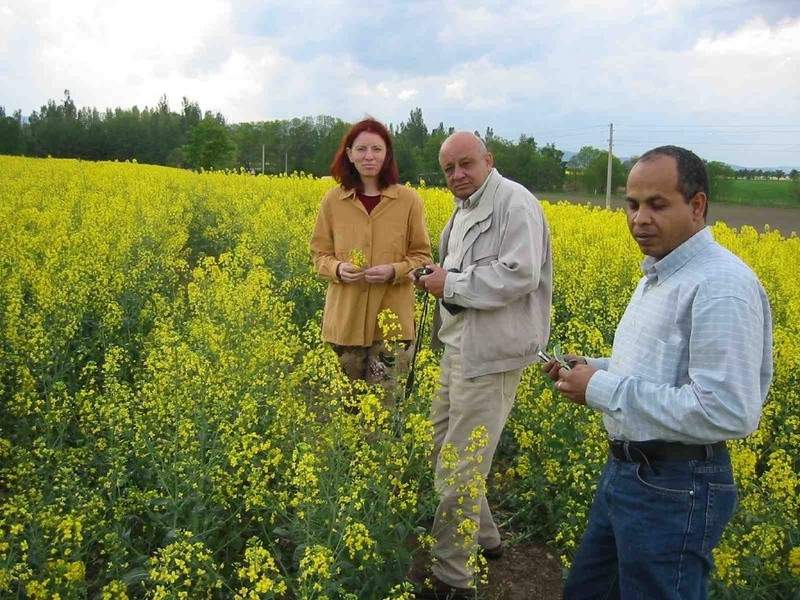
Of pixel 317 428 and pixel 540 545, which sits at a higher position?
pixel 317 428

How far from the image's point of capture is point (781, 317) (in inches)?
247

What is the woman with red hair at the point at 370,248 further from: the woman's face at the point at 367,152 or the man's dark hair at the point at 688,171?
the man's dark hair at the point at 688,171

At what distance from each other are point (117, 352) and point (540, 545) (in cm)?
251

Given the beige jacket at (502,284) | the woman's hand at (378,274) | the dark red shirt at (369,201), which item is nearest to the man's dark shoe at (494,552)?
the beige jacket at (502,284)

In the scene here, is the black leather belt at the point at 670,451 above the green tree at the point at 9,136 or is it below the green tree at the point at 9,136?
below

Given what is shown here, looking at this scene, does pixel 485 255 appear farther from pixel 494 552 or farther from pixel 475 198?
pixel 494 552

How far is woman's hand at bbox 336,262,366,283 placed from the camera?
358 cm

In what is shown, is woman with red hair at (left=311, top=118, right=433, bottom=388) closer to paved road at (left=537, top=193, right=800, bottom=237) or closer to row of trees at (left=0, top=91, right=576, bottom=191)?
paved road at (left=537, top=193, right=800, bottom=237)

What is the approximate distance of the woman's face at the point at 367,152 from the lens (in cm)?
364

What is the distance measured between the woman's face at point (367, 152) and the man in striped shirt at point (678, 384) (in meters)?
1.98

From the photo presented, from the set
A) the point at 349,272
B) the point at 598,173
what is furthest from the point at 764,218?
the point at 349,272

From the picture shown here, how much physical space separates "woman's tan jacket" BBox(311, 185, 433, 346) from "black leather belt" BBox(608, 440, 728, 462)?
1.94 meters

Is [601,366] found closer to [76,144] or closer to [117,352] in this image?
[117,352]

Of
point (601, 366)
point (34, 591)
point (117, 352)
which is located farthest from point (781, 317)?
point (34, 591)
